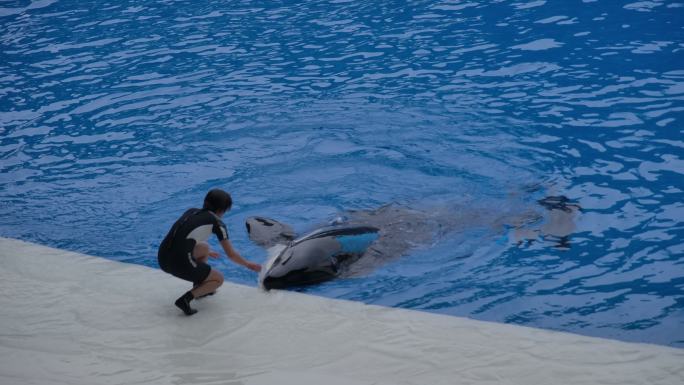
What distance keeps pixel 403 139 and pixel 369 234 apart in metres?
2.38

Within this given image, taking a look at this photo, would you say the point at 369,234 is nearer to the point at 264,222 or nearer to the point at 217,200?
the point at 264,222

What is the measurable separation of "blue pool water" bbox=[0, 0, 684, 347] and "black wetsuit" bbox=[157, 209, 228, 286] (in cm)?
115

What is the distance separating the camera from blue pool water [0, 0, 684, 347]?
694 centimetres

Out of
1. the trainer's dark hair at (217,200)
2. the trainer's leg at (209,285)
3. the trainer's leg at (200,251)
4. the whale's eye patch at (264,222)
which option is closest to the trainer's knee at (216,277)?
the trainer's leg at (209,285)

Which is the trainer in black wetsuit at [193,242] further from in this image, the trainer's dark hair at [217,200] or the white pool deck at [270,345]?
the white pool deck at [270,345]

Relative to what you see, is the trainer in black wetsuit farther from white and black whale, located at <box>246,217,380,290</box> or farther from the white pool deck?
white and black whale, located at <box>246,217,380,290</box>

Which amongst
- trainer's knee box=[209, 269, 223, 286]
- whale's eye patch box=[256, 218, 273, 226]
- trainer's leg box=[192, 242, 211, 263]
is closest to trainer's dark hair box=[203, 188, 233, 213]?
trainer's leg box=[192, 242, 211, 263]

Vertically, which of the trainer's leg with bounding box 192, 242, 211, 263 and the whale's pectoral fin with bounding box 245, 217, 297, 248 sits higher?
the trainer's leg with bounding box 192, 242, 211, 263

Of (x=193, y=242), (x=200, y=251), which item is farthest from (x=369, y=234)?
(x=193, y=242)

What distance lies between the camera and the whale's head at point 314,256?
268 inches

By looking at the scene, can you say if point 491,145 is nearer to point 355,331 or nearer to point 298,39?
point 355,331

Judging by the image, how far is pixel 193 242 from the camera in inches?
238

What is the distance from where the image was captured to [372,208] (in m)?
8.30

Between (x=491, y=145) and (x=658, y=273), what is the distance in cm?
294
